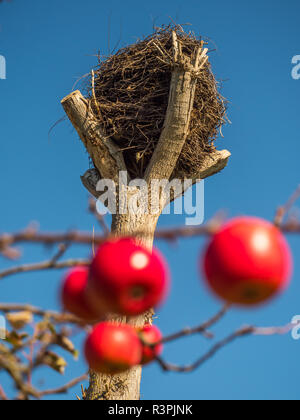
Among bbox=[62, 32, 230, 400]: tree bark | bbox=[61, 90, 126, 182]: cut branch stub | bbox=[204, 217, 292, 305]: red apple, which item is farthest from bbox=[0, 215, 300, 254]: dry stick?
bbox=[61, 90, 126, 182]: cut branch stub

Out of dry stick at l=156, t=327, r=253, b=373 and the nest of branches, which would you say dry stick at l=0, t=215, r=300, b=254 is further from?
the nest of branches

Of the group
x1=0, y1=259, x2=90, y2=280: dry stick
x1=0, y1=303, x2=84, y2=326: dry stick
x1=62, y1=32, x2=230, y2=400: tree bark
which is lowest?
x1=0, y1=303, x2=84, y2=326: dry stick

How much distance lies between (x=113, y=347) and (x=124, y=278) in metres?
0.23

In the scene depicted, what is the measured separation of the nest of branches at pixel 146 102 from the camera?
14.5ft

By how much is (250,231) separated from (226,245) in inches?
2.1

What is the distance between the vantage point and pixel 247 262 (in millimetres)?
830

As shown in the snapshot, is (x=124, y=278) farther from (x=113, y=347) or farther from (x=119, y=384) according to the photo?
(x=119, y=384)

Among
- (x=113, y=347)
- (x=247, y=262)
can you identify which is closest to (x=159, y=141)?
(x=113, y=347)

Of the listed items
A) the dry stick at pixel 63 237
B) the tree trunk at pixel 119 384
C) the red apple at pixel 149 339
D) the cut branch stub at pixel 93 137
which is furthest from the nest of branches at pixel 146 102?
the dry stick at pixel 63 237

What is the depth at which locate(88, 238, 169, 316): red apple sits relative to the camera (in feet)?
2.86

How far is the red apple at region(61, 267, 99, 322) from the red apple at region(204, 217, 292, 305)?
1.07ft

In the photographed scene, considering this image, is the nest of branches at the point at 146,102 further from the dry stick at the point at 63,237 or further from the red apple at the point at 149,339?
the dry stick at the point at 63,237
